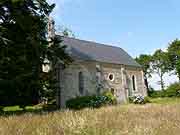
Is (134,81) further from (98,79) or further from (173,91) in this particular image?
(98,79)

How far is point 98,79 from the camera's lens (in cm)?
4338

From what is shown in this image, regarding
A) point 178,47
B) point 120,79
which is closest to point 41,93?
point 120,79

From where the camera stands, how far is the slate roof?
43.5 meters

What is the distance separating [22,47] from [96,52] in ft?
84.3

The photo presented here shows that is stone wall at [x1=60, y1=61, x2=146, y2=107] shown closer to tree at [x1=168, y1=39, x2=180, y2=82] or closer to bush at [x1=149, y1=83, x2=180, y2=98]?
bush at [x1=149, y1=83, x2=180, y2=98]

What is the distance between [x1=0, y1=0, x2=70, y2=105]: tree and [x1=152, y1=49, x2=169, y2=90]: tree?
55.6 meters

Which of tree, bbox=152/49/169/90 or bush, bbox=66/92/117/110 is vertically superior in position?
tree, bbox=152/49/169/90

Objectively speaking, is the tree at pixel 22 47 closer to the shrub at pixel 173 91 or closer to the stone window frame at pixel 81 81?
the stone window frame at pixel 81 81

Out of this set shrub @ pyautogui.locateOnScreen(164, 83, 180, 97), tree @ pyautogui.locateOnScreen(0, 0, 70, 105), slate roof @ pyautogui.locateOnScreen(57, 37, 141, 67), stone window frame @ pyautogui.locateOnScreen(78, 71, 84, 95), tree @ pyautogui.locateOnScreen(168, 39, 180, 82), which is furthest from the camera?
tree @ pyautogui.locateOnScreen(168, 39, 180, 82)

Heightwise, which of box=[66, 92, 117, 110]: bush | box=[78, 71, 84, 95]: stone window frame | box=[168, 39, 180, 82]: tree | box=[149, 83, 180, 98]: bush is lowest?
box=[66, 92, 117, 110]: bush

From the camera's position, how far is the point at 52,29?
1623 inches

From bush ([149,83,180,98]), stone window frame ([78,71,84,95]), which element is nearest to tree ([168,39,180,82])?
bush ([149,83,180,98])

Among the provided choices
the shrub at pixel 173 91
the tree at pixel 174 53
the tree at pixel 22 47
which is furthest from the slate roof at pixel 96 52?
the tree at pixel 174 53

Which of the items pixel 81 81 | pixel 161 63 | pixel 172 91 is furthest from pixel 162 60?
pixel 81 81
